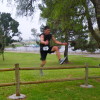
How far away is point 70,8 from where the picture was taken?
9.20 meters

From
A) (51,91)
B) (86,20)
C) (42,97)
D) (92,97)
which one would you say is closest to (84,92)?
(92,97)

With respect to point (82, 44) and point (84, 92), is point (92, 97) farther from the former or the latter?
point (82, 44)

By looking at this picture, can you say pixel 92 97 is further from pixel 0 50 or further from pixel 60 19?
pixel 0 50

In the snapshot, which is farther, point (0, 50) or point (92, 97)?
point (0, 50)

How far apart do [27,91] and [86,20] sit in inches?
159

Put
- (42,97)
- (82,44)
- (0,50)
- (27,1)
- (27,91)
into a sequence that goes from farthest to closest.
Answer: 1. (0,50)
2. (82,44)
3. (27,1)
4. (27,91)
5. (42,97)

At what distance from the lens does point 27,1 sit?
31.2 feet

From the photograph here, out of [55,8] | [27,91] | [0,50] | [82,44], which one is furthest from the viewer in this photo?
[0,50]

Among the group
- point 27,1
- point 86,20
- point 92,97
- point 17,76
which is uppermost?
point 27,1

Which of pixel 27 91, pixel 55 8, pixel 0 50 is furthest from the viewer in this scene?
pixel 0 50

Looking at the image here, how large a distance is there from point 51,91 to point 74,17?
3535mm

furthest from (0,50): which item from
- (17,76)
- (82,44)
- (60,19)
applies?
(17,76)

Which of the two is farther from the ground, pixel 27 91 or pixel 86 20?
pixel 86 20

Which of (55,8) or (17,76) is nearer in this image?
(17,76)
